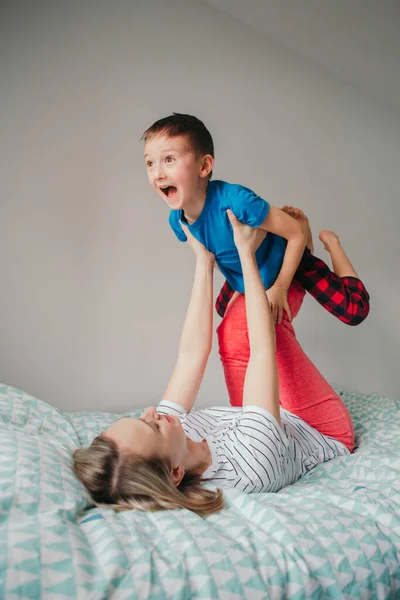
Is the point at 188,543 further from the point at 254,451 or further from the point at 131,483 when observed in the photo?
the point at 254,451

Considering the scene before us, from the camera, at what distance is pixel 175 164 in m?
1.41

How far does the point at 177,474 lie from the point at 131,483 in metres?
0.15

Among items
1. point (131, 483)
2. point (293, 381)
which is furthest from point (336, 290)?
point (131, 483)

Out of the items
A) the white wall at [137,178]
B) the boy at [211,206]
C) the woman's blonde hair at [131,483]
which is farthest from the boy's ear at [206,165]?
the white wall at [137,178]

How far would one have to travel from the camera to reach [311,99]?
2820 millimetres

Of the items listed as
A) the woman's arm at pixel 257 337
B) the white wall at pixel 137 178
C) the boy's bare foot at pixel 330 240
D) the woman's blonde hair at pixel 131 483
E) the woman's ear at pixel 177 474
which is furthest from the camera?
the white wall at pixel 137 178

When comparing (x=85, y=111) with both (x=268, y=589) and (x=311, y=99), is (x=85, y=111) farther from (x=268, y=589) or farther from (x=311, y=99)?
(x=268, y=589)

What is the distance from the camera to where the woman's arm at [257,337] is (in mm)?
1265

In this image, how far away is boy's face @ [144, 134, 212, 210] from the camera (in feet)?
4.59

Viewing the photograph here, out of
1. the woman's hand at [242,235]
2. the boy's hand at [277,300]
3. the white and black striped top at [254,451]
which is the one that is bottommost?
the white and black striped top at [254,451]

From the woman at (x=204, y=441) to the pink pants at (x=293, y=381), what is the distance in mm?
25

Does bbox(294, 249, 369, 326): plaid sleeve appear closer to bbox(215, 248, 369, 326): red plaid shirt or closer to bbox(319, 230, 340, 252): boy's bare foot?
bbox(215, 248, 369, 326): red plaid shirt

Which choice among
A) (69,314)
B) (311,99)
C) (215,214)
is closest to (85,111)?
(69,314)

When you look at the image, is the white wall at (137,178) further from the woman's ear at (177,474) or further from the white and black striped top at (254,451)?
the woman's ear at (177,474)
